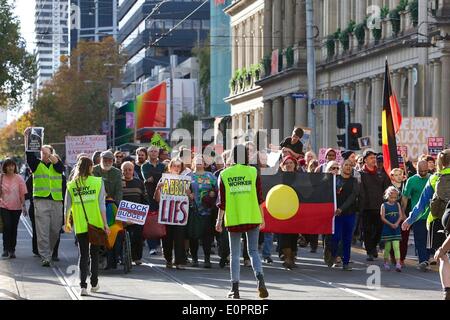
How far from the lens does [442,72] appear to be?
46.7 m

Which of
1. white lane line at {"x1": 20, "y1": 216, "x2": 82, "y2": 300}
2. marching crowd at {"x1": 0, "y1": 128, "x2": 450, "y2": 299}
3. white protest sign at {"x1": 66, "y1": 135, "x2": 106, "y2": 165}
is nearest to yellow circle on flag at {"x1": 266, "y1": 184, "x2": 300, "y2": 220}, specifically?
marching crowd at {"x1": 0, "y1": 128, "x2": 450, "y2": 299}

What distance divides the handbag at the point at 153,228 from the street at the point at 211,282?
19.8 inches

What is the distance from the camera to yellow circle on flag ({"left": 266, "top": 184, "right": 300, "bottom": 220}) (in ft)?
74.6

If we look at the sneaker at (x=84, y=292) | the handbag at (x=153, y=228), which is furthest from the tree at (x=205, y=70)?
the sneaker at (x=84, y=292)

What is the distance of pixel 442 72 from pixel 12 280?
97.9 feet

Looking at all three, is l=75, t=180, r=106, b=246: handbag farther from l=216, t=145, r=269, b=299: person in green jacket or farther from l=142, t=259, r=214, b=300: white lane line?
l=216, t=145, r=269, b=299: person in green jacket

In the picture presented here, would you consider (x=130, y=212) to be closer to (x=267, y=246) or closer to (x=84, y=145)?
(x=267, y=246)

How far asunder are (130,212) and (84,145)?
826 inches

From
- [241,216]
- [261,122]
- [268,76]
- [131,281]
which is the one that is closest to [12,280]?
[131,281]

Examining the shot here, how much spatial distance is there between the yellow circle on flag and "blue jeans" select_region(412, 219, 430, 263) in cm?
197

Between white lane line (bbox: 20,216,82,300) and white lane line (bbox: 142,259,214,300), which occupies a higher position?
white lane line (bbox: 20,216,82,300)

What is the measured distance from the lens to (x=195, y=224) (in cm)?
2288

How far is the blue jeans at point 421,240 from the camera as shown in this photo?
21.8 metres
